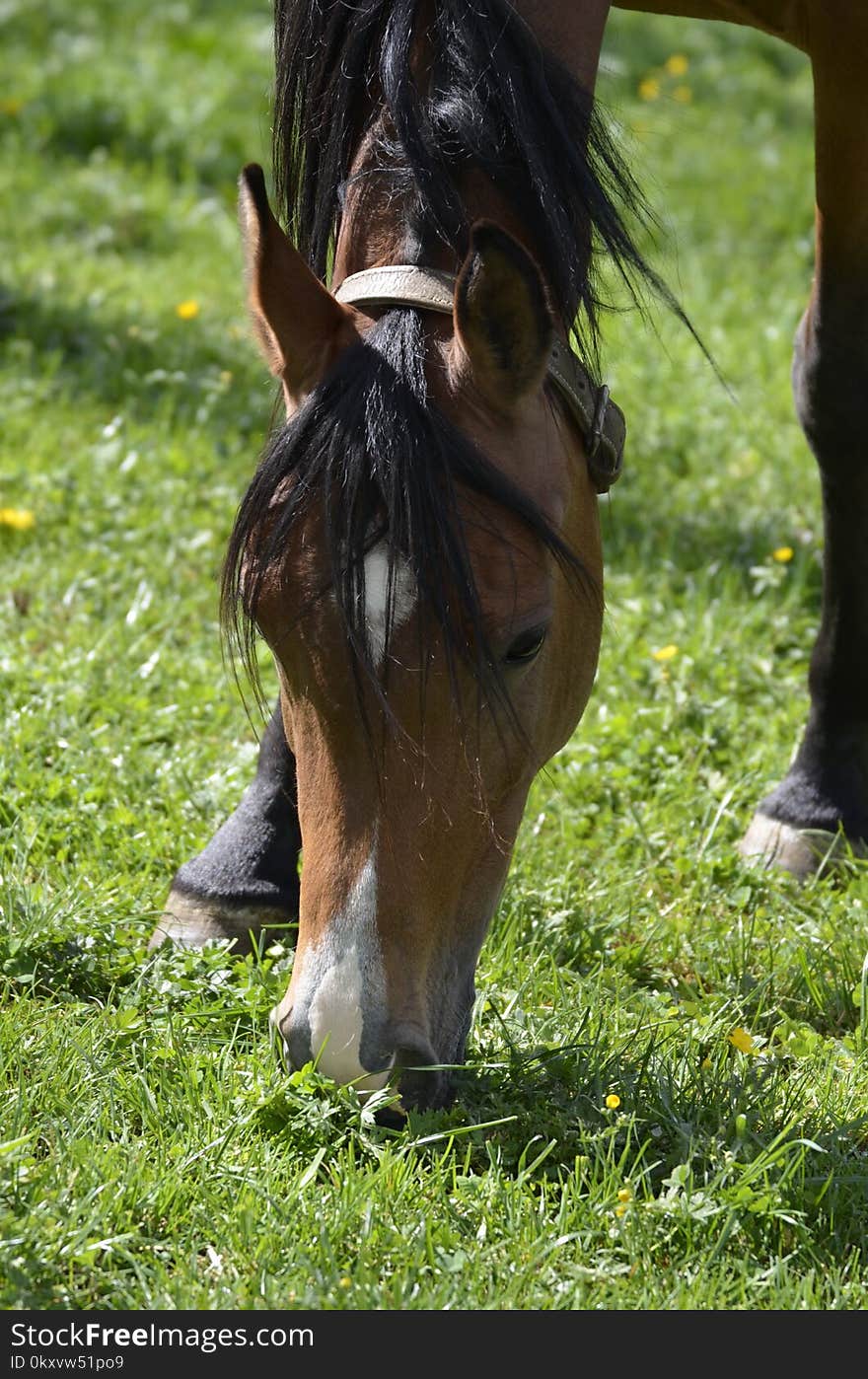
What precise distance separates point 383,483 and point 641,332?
14.0ft

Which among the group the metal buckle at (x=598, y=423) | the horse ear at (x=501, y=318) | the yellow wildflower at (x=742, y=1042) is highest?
the horse ear at (x=501, y=318)

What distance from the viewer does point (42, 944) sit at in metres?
2.83

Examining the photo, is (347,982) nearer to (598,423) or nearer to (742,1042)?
(742,1042)

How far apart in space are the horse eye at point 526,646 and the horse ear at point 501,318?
1.06ft

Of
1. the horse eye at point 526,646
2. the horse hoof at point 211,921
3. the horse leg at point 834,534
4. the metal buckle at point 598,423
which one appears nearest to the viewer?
the horse eye at point 526,646

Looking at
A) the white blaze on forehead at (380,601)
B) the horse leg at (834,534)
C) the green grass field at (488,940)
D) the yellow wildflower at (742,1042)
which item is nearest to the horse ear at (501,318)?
the white blaze on forehead at (380,601)

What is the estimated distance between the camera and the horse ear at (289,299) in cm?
228

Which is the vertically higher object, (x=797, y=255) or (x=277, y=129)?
(x=797, y=255)

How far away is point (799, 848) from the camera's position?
3477 millimetres

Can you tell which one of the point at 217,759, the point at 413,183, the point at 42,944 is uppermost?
the point at 413,183

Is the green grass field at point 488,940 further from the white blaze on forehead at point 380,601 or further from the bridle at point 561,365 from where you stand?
the white blaze on forehead at point 380,601

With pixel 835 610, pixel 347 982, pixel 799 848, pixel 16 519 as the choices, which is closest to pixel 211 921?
pixel 347 982

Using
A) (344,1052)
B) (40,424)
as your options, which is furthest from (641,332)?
(344,1052)

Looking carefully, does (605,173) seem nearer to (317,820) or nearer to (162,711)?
(317,820)
